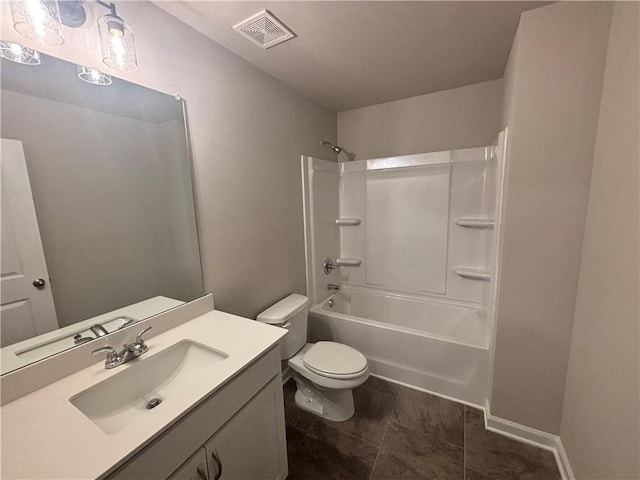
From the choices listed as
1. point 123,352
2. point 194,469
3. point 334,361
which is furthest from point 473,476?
point 123,352

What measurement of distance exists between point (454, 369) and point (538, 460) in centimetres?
56

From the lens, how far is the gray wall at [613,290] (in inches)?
35.2

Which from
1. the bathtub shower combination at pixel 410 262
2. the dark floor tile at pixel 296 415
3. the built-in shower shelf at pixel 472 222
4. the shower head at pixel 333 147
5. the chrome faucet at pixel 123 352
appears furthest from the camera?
the shower head at pixel 333 147

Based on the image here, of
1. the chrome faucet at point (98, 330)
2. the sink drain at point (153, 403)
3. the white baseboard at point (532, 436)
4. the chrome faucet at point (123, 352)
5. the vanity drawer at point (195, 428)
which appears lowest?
the white baseboard at point (532, 436)

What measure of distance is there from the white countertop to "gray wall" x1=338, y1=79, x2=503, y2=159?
2.22m

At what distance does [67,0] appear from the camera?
36.5 inches

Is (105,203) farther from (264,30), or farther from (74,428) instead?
(264,30)

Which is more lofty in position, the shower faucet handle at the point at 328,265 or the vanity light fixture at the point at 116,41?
the vanity light fixture at the point at 116,41

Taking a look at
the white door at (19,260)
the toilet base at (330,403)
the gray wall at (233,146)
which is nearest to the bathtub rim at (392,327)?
the gray wall at (233,146)

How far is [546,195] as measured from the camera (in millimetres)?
1314

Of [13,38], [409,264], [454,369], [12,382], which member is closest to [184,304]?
[12,382]

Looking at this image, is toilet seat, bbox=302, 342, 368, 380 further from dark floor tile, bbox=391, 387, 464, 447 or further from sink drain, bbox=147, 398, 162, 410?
sink drain, bbox=147, 398, 162, 410

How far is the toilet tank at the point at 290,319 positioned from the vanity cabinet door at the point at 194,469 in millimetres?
870

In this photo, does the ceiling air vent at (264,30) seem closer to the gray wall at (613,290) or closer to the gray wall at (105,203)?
the gray wall at (105,203)
